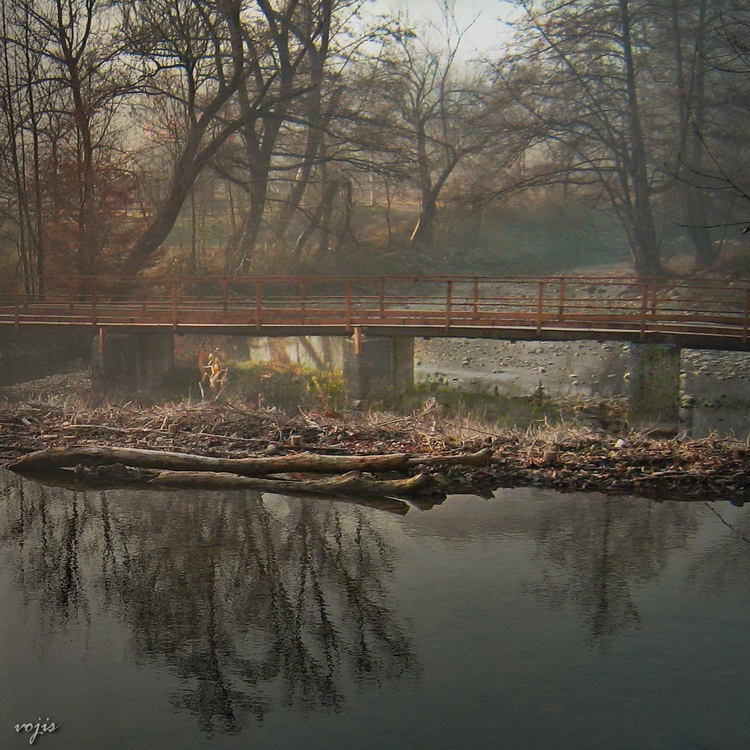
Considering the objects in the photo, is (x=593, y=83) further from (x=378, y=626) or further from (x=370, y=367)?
(x=378, y=626)

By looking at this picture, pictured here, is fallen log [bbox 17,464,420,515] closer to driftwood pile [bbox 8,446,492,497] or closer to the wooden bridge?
driftwood pile [bbox 8,446,492,497]

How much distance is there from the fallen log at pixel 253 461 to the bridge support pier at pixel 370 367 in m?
11.3

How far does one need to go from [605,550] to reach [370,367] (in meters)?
14.5

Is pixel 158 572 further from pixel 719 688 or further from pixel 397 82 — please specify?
pixel 397 82

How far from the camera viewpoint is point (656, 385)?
2028 centimetres

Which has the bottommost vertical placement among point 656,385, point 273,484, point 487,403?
point 487,403

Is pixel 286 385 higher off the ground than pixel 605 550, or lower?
lower

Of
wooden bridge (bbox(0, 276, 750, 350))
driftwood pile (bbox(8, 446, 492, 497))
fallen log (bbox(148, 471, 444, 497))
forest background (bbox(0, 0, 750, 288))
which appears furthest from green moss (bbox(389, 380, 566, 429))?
fallen log (bbox(148, 471, 444, 497))

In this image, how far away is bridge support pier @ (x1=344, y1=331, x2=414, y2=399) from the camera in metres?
22.5

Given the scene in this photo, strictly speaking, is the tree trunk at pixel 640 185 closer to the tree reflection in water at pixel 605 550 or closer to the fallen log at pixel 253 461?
the fallen log at pixel 253 461

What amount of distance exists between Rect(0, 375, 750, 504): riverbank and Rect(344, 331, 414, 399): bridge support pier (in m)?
8.77

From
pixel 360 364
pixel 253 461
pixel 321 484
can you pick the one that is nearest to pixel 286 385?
pixel 360 364

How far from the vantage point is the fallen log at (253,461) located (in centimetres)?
1052

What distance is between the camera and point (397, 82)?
3841 cm
